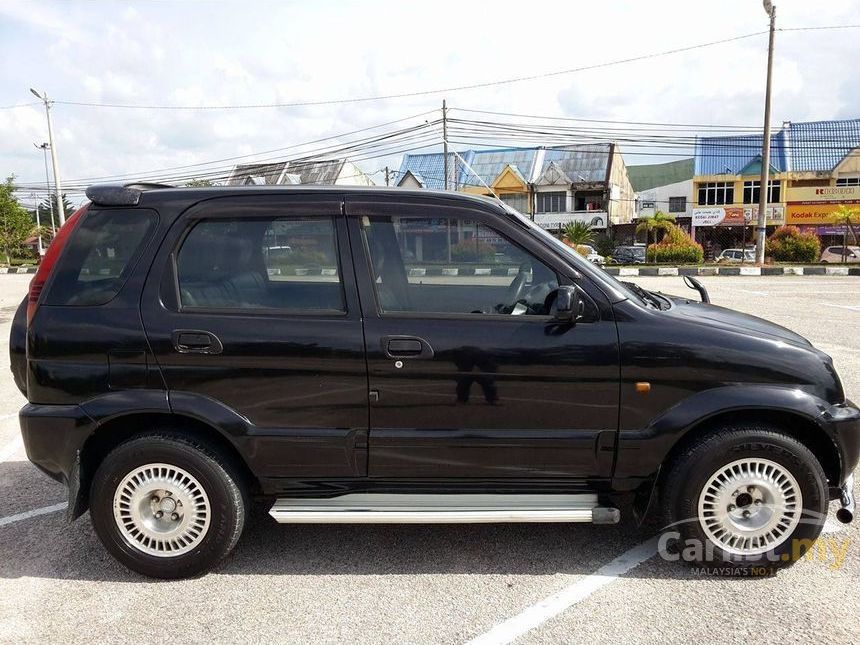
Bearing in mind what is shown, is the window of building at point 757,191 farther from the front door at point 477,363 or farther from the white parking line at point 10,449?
the white parking line at point 10,449

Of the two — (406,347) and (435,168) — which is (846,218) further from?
(406,347)

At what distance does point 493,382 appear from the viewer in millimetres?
2996

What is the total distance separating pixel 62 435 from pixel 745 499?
3347mm

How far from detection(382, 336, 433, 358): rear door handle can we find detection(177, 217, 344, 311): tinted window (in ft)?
1.11

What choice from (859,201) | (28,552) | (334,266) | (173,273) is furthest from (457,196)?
(859,201)

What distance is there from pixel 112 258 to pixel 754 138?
5038cm

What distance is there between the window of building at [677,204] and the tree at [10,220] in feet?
159

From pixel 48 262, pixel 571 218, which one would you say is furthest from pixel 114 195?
pixel 571 218

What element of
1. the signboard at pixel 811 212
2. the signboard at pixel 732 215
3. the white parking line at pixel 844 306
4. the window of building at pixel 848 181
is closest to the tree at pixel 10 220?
the white parking line at pixel 844 306

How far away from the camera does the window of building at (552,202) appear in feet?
166

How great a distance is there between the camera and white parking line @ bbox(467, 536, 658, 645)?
8.79 ft

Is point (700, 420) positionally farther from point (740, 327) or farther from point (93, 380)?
point (93, 380)

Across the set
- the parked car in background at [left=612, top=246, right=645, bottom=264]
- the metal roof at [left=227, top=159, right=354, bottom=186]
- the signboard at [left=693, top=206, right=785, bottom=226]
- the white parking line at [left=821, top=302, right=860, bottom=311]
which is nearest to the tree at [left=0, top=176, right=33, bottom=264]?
the metal roof at [left=227, top=159, right=354, bottom=186]

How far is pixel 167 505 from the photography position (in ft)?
10.3
